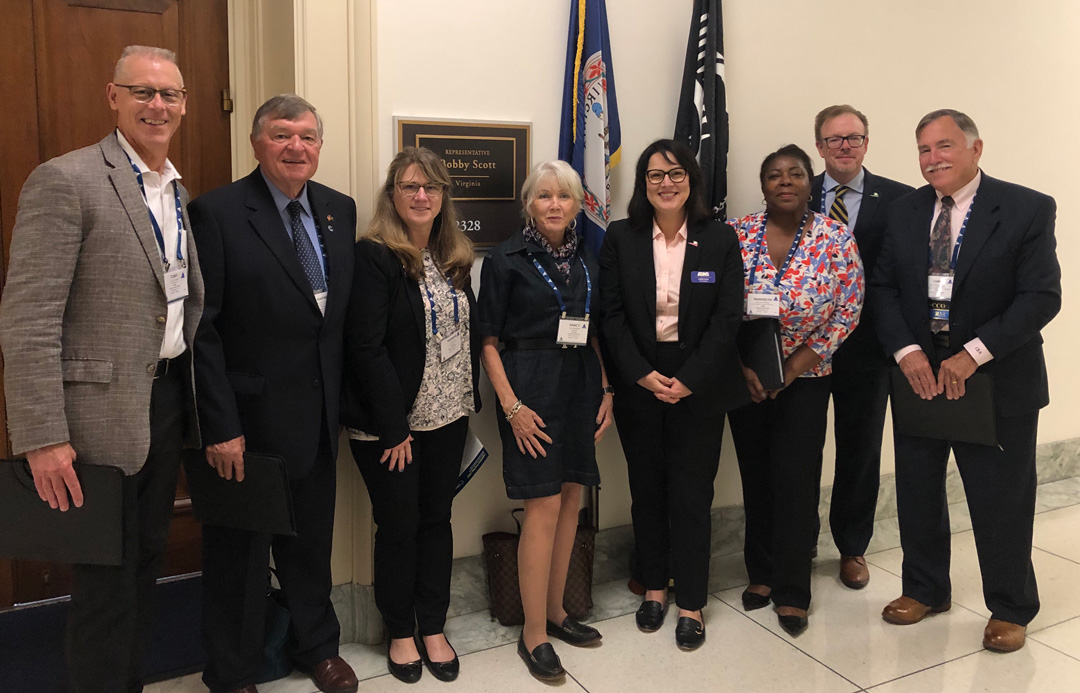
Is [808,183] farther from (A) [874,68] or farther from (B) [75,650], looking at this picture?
(B) [75,650]

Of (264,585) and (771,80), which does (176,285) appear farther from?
(771,80)

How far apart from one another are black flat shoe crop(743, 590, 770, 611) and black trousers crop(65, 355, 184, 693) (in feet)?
6.94

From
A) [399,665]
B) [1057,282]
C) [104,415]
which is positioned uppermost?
[1057,282]

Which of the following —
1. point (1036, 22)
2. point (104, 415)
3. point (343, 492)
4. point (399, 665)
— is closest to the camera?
point (104, 415)

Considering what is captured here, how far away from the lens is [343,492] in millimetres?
2898

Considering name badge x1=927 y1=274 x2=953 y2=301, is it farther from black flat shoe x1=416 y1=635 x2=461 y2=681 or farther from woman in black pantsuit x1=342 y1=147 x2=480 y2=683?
black flat shoe x1=416 y1=635 x2=461 y2=681

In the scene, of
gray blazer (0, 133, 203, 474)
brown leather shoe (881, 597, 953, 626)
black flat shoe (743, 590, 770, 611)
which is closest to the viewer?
gray blazer (0, 133, 203, 474)

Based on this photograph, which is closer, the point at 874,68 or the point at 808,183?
the point at 808,183

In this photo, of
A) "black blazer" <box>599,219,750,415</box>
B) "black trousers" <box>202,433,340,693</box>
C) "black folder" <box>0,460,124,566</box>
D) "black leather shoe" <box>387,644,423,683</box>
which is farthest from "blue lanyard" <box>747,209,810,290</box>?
"black folder" <box>0,460,124,566</box>

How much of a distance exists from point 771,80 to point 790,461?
5.48ft

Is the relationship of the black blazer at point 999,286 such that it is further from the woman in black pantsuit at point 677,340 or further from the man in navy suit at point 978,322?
the woman in black pantsuit at point 677,340

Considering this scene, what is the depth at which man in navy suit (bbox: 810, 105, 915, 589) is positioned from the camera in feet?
10.6

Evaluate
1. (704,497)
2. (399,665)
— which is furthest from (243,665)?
(704,497)

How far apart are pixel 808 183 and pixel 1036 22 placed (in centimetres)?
247
